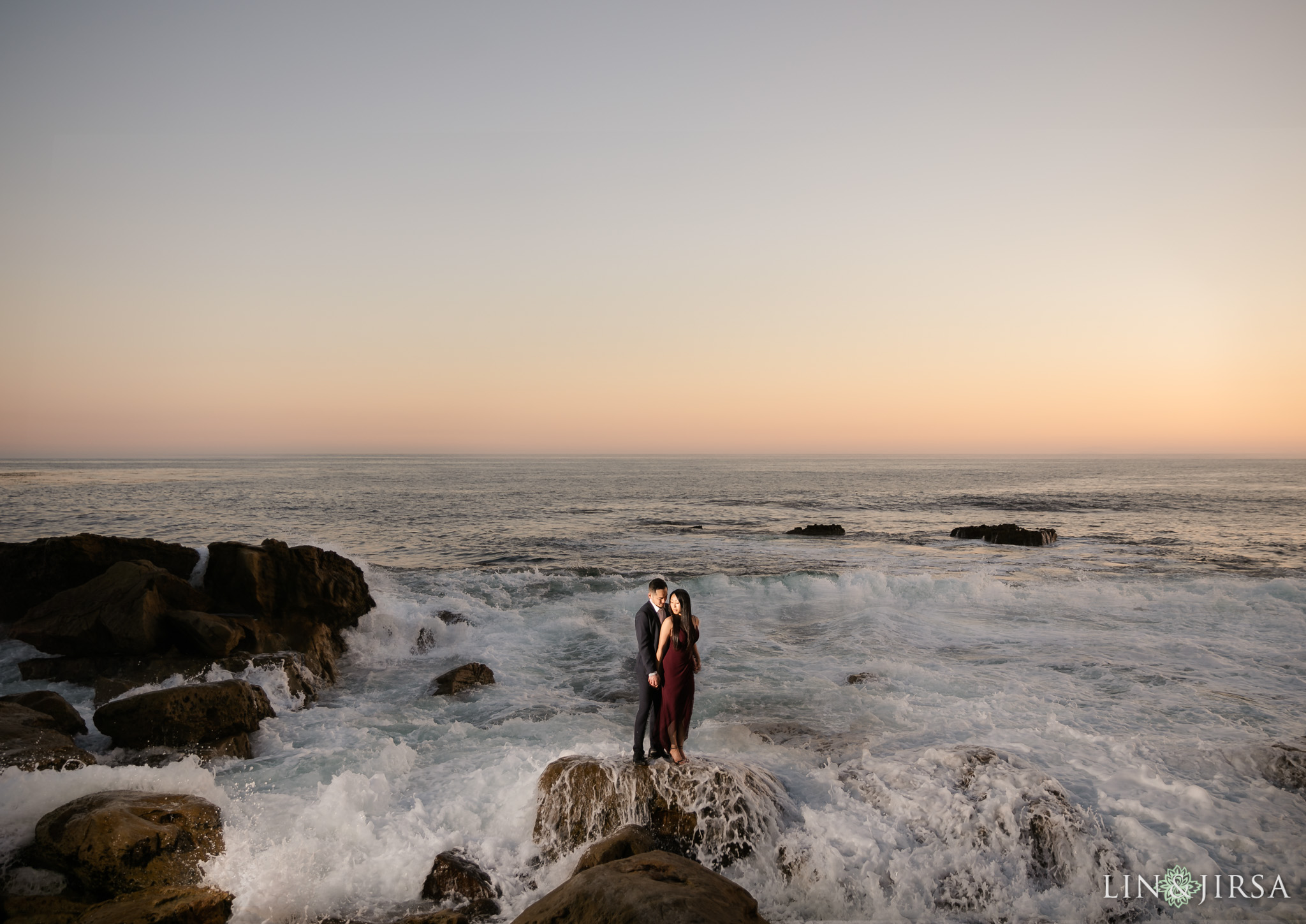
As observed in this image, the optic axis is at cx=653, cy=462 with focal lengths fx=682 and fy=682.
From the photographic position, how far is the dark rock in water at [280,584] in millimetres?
13547

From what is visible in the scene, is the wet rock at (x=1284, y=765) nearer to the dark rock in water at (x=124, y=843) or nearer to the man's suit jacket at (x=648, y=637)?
the man's suit jacket at (x=648, y=637)

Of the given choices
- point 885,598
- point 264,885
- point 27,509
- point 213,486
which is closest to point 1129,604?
point 885,598

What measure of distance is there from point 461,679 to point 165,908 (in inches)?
284

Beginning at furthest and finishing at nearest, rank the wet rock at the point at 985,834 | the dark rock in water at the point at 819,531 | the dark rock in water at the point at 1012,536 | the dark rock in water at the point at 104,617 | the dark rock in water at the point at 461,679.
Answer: the dark rock in water at the point at 819,531 → the dark rock in water at the point at 1012,536 → the dark rock in water at the point at 461,679 → the dark rock in water at the point at 104,617 → the wet rock at the point at 985,834

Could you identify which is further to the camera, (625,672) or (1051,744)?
(625,672)

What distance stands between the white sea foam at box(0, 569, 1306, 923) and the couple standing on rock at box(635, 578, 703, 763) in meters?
1.11

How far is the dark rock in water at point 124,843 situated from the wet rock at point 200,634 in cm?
577

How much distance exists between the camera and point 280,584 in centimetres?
1390

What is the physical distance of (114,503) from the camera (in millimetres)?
43344

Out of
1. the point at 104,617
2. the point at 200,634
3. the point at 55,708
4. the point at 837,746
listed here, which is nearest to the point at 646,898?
the point at 837,746

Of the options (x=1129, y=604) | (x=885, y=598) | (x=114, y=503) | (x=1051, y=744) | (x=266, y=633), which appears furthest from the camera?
(x=114, y=503)

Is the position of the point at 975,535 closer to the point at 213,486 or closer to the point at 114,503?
the point at 114,503

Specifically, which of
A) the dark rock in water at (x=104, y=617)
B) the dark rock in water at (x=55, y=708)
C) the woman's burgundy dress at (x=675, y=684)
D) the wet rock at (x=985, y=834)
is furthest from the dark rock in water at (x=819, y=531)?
the dark rock in water at (x=55, y=708)

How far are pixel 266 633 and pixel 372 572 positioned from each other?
242 inches
